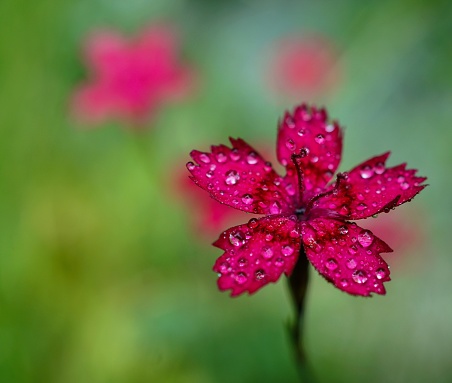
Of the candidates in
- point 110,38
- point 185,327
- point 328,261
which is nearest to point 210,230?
point 185,327

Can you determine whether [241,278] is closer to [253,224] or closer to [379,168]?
[253,224]

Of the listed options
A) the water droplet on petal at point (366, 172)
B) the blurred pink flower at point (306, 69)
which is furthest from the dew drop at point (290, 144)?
the blurred pink flower at point (306, 69)

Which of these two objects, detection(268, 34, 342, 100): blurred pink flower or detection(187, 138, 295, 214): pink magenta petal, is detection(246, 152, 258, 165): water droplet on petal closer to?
detection(187, 138, 295, 214): pink magenta petal

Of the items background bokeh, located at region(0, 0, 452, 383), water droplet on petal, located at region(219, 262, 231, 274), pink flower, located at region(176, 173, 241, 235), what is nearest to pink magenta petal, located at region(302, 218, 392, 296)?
water droplet on petal, located at region(219, 262, 231, 274)

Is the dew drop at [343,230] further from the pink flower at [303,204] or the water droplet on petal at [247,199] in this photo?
the water droplet on petal at [247,199]

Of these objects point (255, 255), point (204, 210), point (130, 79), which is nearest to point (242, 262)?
point (255, 255)

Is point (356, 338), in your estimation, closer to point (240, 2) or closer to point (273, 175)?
point (273, 175)

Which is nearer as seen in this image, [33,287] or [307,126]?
[307,126]
